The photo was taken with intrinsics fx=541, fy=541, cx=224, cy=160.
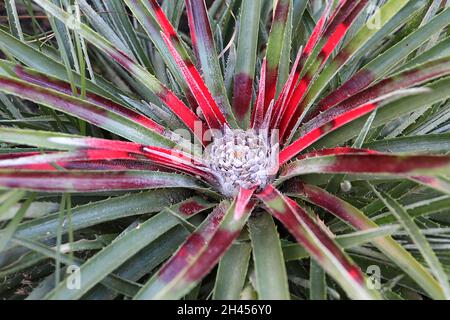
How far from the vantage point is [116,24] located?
1.31 meters

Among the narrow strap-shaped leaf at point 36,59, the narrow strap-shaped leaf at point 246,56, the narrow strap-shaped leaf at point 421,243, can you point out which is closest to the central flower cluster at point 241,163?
the narrow strap-shaped leaf at point 246,56

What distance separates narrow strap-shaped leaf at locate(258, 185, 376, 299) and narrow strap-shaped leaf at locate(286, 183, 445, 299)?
60mm

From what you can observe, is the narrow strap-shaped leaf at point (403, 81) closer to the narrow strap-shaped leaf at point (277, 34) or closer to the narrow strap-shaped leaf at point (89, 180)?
the narrow strap-shaped leaf at point (277, 34)

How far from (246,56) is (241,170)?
10.6 inches

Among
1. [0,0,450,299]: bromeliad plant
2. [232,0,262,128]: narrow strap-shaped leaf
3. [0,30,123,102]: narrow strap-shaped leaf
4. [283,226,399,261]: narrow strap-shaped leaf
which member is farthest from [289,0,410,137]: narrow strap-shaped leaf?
[0,30,123,102]: narrow strap-shaped leaf

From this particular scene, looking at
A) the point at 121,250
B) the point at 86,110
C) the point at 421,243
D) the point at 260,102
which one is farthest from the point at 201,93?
the point at 421,243

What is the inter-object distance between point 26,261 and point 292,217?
18.0 inches

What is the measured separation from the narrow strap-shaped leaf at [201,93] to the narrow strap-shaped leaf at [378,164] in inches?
8.0

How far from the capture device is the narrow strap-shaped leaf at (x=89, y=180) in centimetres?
81

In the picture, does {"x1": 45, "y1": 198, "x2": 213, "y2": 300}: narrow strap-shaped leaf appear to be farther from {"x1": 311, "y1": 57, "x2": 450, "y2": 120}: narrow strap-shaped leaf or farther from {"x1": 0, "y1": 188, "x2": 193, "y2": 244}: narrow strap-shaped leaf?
{"x1": 311, "y1": 57, "x2": 450, "y2": 120}: narrow strap-shaped leaf

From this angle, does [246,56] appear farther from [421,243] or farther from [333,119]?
[421,243]

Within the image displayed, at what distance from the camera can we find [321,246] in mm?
776

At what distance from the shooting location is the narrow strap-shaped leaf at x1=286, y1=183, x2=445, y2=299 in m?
0.79
